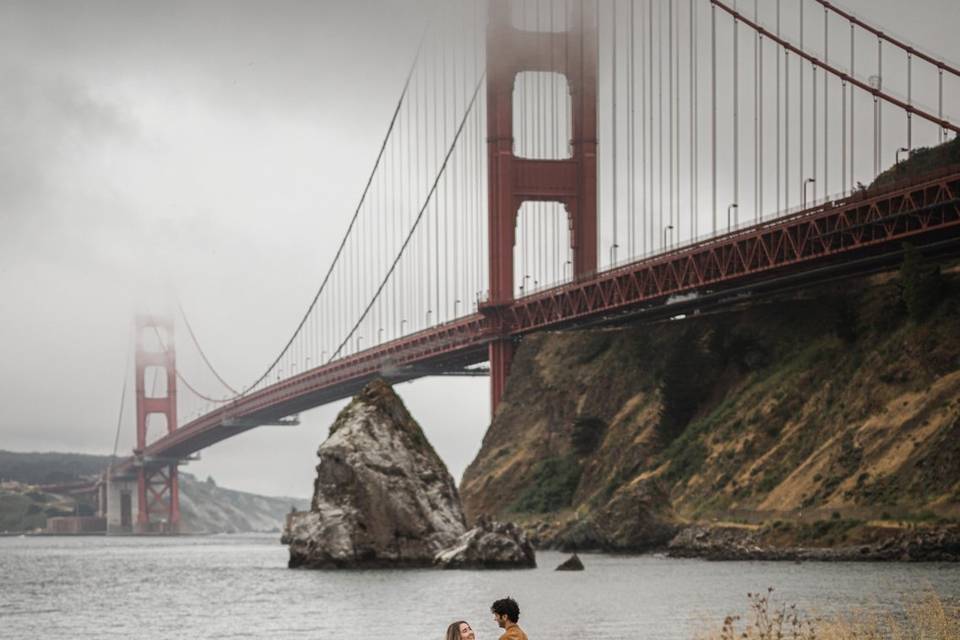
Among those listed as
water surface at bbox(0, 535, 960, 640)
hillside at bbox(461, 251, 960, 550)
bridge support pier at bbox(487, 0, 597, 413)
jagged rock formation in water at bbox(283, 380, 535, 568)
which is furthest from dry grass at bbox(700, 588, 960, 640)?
bridge support pier at bbox(487, 0, 597, 413)

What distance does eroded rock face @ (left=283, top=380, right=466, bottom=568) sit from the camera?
238 ft

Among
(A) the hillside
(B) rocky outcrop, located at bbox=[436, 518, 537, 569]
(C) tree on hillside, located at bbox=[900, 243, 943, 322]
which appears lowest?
(B) rocky outcrop, located at bbox=[436, 518, 537, 569]

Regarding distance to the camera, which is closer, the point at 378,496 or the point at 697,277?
the point at 378,496

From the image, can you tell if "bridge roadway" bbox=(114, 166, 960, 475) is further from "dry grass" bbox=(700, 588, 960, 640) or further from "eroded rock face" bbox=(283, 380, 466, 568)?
"dry grass" bbox=(700, 588, 960, 640)

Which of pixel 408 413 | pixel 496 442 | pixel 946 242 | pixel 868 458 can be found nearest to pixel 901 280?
pixel 946 242

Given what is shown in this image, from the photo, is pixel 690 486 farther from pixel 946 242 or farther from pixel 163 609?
pixel 163 609

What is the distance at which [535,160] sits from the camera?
4813 inches

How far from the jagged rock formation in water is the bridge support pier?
47080 millimetres

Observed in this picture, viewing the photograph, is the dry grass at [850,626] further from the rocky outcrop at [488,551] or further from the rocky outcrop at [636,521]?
the rocky outcrop at [636,521]

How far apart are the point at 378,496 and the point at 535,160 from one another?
53588 millimetres

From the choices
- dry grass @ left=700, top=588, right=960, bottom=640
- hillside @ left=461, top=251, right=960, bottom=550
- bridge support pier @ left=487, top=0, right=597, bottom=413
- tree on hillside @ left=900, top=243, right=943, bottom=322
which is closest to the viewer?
dry grass @ left=700, top=588, right=960, bottom=640

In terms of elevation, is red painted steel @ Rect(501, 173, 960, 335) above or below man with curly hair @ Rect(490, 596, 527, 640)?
above

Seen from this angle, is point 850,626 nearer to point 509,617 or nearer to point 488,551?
point 509,617

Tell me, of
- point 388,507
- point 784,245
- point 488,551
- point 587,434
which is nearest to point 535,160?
point 587,434
